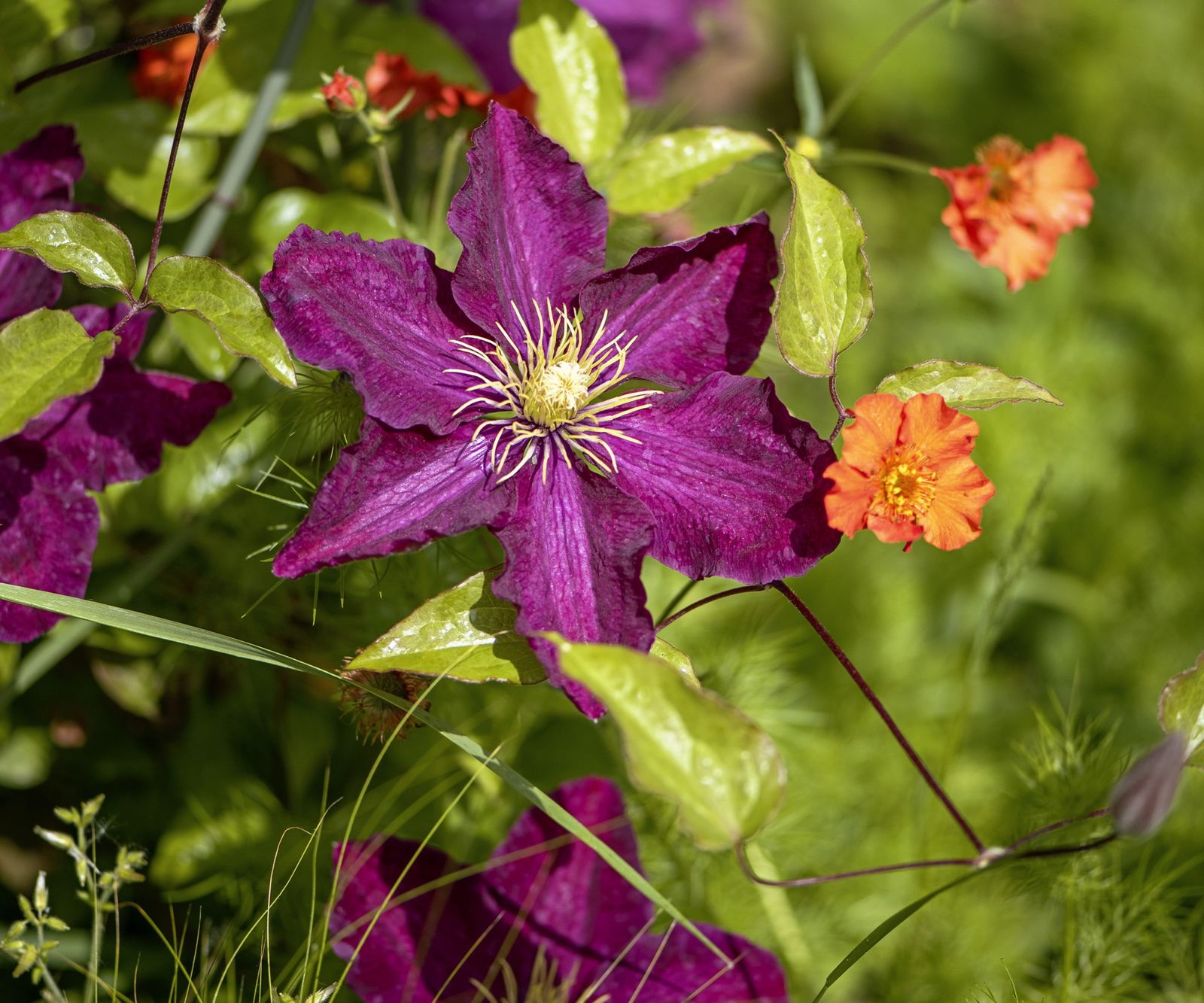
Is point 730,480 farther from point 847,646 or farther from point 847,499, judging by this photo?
point 847,646

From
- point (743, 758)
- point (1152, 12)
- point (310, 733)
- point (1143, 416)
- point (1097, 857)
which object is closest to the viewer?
point (743, 758)

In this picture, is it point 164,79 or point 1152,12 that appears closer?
point 164,79

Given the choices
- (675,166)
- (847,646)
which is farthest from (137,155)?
(847,646)

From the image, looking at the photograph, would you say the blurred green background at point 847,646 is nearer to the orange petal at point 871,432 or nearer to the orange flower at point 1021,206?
the orange flower at point 1021,206

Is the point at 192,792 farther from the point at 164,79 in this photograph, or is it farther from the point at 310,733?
the point at 164,79

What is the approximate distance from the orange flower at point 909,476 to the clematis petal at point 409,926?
0.29m

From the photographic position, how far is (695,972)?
25.7 inches

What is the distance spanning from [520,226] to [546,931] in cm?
39

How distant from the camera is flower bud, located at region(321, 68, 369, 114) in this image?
635 millimetres

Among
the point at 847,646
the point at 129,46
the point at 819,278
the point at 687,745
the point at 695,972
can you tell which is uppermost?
the point at 129,46

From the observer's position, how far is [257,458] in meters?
0.75

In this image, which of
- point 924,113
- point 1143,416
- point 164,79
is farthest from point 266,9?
point 924,113

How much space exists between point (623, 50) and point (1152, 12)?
1.29 meters

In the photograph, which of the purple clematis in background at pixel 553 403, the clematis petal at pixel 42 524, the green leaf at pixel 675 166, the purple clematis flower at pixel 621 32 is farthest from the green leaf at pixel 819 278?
the purple clematis flower at pixel 621 32
